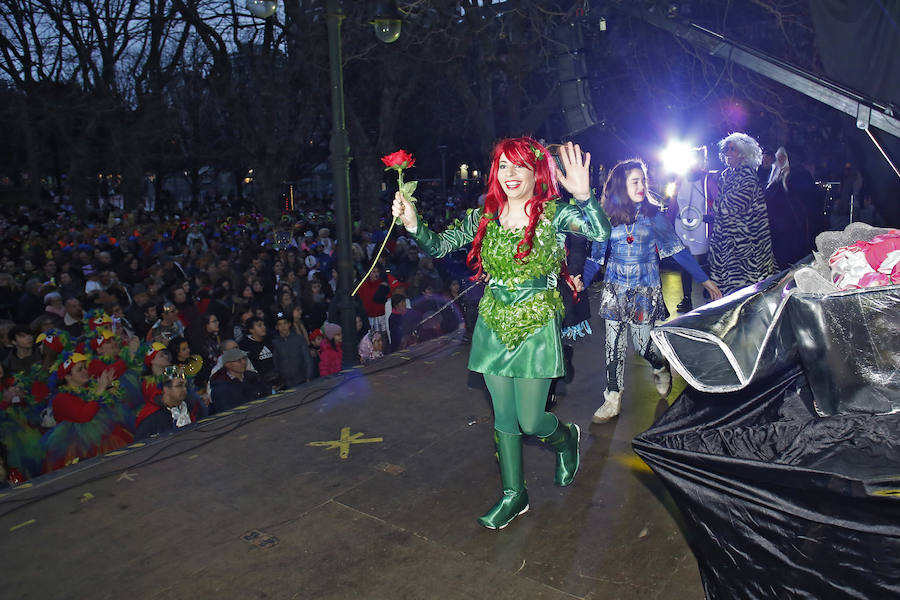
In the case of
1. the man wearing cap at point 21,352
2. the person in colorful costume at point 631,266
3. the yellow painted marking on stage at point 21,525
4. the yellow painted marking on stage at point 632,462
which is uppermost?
the person in colorful costume at point 631,266

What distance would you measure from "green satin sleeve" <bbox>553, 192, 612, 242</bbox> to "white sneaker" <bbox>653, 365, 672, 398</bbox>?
225 centimetres

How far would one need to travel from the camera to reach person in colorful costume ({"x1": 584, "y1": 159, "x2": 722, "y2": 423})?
516 cm

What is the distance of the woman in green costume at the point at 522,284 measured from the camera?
376 cm

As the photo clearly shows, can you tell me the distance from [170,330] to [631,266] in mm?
5112

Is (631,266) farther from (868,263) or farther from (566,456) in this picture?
(868,263)

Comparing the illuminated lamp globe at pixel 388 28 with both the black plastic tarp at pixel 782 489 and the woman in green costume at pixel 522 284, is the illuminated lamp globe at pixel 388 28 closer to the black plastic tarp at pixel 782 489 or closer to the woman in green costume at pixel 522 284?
the woman in green costume at pixel 522 284

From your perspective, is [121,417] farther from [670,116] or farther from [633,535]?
[670,116]

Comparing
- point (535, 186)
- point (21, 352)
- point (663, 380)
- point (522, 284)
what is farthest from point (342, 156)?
point (522, 284)

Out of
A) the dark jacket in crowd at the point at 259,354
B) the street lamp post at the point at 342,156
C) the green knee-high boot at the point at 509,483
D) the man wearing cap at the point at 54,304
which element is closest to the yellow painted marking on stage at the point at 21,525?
the green knee-high boot at the point at 509,483

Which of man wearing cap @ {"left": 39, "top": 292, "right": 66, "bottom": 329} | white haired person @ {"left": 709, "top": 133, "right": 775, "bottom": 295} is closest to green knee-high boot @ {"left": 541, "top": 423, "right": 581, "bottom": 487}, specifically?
white haired person @ {"left": 709, "top": 133, "right": 775, "bottom": 295}

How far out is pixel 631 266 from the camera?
5.23m

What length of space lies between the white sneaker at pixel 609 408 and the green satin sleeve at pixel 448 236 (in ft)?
6.35

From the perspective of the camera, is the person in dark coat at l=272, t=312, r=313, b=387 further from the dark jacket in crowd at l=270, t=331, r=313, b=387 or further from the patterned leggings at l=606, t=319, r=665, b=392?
the patterned leggings at l=606, t=319, r=665, b=392

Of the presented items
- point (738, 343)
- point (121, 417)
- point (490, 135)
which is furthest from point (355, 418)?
point (490, 135)
